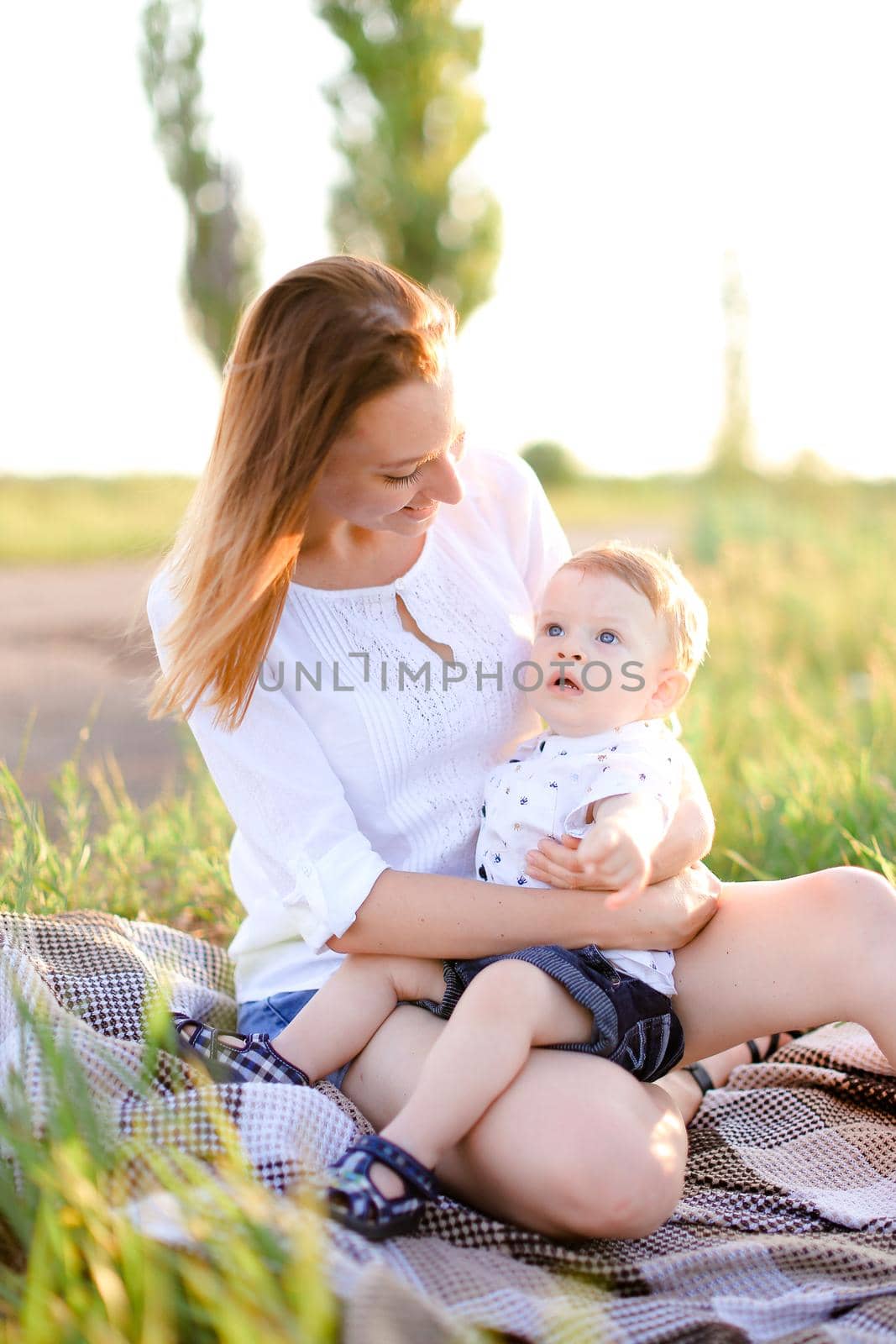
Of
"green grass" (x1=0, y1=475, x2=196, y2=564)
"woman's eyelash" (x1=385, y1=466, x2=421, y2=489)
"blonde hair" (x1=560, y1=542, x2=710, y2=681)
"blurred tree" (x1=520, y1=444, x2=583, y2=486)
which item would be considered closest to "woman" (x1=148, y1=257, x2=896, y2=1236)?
"woman's eyelash" (x1=385, y1=466, x2=421, y2=489)

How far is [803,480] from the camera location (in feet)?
34.5

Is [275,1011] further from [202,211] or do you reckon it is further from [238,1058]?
[202,211]

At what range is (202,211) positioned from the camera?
11.4 metres

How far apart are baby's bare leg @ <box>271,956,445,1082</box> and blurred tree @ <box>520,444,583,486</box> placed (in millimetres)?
16978

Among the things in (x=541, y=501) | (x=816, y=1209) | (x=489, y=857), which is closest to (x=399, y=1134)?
(x=489, y=857)

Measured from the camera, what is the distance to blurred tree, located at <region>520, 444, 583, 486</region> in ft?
61.1

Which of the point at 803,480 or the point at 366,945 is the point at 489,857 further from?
the point at 803,480

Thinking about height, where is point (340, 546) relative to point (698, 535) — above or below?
above

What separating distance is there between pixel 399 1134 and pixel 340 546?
39.0 inches

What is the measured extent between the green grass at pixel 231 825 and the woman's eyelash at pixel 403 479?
76 cm

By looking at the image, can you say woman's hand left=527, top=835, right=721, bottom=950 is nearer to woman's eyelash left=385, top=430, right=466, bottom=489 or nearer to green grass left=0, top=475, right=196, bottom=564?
woman's eyelash left=385, top=430, right=466, bottom=489

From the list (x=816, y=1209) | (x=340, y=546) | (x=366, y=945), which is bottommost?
(x=816, y=1209)

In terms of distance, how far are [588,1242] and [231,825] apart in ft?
5.62

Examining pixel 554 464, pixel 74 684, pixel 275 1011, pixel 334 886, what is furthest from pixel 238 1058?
pixel 554 464
